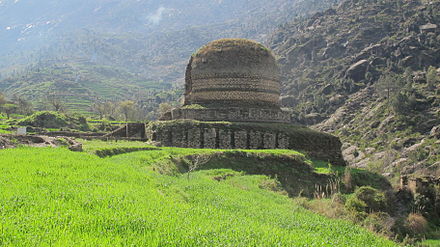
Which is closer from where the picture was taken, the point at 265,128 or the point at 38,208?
the point at 38,208

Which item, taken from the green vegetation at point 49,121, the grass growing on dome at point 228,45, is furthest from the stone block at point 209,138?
the green vegetation at point 49,121

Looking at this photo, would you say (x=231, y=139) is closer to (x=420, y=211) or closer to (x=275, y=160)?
(x=275, y=160)

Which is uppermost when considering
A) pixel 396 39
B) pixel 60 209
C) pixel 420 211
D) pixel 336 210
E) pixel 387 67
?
pixel 396 39

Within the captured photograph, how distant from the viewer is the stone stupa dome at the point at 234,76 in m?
31.2

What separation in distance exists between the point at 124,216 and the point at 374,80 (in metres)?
97.0

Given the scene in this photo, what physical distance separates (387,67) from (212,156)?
8624 centimetres

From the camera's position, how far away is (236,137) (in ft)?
87.8

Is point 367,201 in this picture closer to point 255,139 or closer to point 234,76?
point 255,139

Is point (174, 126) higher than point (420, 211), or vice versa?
point (174, 126)

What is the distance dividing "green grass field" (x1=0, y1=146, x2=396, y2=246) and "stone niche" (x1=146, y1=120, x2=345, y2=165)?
15.1 meters

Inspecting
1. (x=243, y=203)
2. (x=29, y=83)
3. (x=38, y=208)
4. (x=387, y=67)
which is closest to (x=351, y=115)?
(x=387, y=67)

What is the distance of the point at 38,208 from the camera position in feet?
20.3

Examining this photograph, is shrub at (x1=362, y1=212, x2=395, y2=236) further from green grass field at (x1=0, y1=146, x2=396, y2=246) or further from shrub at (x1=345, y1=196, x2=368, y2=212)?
green grass field at (x1=0, y1=146, x2=396, y2=246)

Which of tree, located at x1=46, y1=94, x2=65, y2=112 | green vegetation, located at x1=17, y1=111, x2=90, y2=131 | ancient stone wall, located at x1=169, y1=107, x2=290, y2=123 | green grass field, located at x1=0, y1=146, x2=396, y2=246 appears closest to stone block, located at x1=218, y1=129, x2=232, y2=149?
ancient stone wall, located at x1=169, y1=107, x2=290, y2=123
